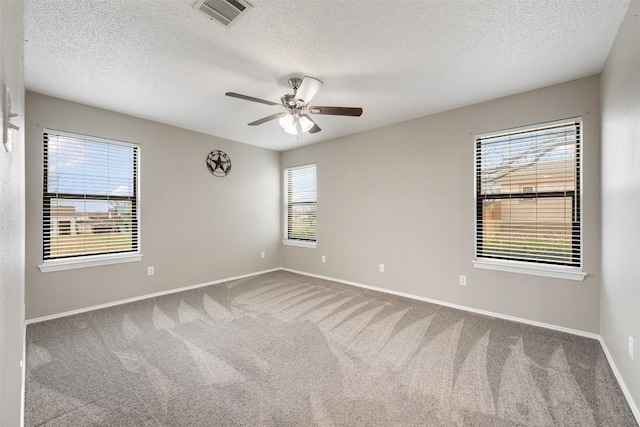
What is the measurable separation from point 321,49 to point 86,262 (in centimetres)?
Answer: 376

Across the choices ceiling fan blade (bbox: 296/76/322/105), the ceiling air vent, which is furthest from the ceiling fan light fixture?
the ceiling air vent

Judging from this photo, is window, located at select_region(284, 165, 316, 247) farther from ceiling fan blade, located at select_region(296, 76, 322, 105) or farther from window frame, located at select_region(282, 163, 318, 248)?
ceiling fan blade, located at select_region(296, 76, 322, 105)

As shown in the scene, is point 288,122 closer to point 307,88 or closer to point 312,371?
point 307,88

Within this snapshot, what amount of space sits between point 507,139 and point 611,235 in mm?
1451

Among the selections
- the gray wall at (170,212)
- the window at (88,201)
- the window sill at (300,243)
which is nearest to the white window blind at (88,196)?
the window at (88,201)

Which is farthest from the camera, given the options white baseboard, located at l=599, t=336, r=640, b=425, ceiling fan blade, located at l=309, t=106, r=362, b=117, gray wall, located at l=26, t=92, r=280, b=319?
gray wall, located at l=26, t=92, r=280, b=319

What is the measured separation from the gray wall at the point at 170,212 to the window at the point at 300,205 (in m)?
0.27

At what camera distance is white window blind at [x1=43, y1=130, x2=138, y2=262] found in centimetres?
327

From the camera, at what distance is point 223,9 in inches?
73.2

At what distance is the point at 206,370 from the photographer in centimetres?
222

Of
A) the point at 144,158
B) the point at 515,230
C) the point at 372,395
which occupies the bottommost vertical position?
the point at 372,395

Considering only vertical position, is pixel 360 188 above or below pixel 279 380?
above

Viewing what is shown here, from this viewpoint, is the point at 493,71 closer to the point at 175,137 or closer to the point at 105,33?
the point at 105,33

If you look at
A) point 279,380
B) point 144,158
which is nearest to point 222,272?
point 144,158
